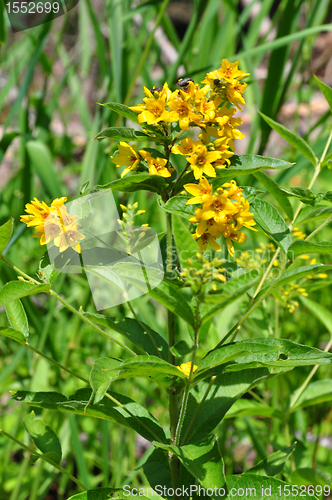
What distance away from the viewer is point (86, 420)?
170 cm

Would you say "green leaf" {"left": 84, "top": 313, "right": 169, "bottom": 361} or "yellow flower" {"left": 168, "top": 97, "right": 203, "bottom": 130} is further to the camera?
"green leaf" {"left": 84, "top": 313, "right": 169, "bottom": 361}

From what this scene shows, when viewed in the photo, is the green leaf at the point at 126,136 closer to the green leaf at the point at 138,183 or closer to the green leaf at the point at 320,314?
the green leaf at the point at 138,183

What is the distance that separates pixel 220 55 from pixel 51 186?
28.8 inches

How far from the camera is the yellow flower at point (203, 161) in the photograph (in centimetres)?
62

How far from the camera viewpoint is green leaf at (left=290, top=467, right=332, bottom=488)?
0.96 metres

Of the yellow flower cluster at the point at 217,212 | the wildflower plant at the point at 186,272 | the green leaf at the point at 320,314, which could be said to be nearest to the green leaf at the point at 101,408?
the wildflower plant at the point at 186,272

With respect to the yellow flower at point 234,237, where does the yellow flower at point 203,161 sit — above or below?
above

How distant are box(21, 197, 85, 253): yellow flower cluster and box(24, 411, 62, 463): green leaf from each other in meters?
0.35

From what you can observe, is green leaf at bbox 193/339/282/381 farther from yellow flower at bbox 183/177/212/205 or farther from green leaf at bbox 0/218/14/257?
green leaf at bbox 0/218/14/257

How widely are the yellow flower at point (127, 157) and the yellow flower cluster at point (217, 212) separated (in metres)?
0.13

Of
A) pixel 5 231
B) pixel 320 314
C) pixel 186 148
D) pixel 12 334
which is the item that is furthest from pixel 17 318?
pixel 320 314

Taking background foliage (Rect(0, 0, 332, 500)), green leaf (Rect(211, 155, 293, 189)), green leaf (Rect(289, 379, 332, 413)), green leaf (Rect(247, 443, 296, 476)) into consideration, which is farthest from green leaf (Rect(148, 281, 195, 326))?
green leaf (Rect(289, 379, 332, 413))

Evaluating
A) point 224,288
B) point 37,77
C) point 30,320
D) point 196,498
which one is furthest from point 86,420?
point 37,77

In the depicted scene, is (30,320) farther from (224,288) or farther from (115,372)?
(224,288)
